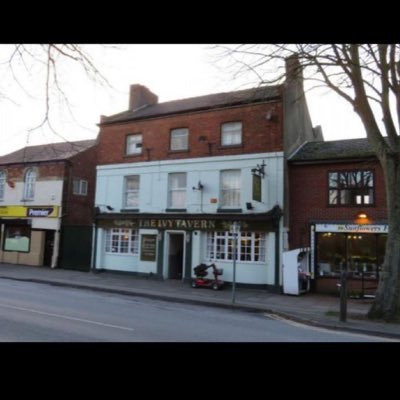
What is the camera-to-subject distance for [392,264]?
11562 millimetres

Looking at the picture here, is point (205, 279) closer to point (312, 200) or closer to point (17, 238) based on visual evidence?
point (312, 200)

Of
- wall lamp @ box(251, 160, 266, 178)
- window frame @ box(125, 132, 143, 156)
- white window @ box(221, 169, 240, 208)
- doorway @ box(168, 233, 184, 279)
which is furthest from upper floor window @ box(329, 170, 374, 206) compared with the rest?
window frame @ box(125, 132, 143, 156)

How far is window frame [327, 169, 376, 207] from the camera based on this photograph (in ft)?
56.8

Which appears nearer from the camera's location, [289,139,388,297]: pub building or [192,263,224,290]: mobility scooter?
[289,139,388,297]: pub building

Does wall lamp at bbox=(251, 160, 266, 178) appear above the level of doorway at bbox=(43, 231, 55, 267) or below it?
above

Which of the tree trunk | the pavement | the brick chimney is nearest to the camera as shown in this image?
the pavement

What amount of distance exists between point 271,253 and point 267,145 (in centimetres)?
491

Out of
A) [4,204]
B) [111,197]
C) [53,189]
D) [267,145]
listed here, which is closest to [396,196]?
[267,145]

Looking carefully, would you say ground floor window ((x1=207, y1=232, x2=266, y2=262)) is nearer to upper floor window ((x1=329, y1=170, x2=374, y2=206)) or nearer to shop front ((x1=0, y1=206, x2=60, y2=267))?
upper floor window ((x1=329, y1=170, x2=374, y2=206))

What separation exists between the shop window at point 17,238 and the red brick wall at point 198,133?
7840 millimetres

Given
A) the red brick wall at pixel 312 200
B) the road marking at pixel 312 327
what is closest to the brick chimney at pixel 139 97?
the red brick wall at pixel 312 200

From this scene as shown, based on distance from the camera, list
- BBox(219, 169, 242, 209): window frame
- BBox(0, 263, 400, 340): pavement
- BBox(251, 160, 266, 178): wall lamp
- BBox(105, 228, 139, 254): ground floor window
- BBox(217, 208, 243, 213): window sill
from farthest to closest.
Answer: BBox(105, 228, 139, 254): ground floor window → BBox(219, 169, 242, 209): window frame → BBox(217, 208, 243, 213): window sill → BBox(251, 160, 266, 178): wall lamp → BBox(0, 263, 400, 340): pavement

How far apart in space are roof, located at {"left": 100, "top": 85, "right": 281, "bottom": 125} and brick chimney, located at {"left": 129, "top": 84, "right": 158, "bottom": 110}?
516 mm
